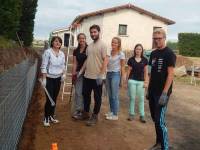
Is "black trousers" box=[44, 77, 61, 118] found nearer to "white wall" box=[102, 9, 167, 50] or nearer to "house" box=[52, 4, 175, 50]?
"house" box=[52, 4, 175, 50]

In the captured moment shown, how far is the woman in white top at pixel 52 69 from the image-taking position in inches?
375

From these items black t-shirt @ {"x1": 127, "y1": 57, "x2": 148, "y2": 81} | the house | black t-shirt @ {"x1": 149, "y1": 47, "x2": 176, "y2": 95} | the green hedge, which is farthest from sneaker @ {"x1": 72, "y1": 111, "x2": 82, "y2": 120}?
the green hedge

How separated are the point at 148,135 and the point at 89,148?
70.5 inches

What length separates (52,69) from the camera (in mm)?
9594

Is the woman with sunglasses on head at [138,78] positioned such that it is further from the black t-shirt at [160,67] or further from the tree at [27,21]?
the tree at [27,21]

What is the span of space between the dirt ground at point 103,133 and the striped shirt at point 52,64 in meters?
1.12

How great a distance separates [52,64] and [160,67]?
2.77 metres

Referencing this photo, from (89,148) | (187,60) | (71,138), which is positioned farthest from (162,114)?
(187,60)

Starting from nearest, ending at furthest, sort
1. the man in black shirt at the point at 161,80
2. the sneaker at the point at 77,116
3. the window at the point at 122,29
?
the man in black shirt at the point at 161,80
the sneaker at the point at 77,116
the window at the point at 122,29

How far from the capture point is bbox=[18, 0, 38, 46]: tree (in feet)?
107

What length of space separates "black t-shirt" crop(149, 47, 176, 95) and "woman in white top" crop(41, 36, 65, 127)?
2487 millimetres

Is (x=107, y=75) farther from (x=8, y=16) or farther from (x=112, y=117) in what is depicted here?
(x=8, y=16)

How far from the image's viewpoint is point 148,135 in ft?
30.8

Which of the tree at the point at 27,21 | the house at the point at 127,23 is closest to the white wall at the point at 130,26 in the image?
the house at the point at 127,23
